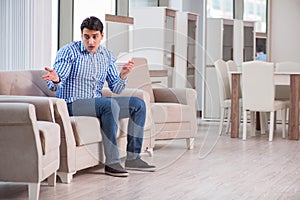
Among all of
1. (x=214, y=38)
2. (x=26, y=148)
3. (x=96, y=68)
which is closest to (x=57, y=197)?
(x=26, y=148)

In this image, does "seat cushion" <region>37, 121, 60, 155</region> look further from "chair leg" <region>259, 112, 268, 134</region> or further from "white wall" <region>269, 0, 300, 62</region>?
"white wall" <region>269, 0, 300, 62</region>

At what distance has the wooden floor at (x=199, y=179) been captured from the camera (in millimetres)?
3826

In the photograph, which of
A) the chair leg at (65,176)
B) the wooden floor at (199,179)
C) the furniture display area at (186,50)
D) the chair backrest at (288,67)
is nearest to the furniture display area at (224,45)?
the furniture display area at (186,50)

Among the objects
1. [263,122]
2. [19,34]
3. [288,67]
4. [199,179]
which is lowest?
[199,179]

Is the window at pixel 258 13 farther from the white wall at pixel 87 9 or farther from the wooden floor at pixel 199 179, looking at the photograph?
the wooden floor at pixel 199 179

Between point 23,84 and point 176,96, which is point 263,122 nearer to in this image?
point 176,96

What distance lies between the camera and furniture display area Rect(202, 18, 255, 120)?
9242 mm

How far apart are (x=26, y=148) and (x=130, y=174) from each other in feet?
4.12

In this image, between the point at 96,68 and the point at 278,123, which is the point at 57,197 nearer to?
the point at 96,68

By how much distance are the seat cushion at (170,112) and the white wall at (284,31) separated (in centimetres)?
333

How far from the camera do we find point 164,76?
715cm

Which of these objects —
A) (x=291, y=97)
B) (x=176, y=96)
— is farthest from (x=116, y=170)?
(x=291, y=97)

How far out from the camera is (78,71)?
461 cm

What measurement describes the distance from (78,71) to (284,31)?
16.7ft
